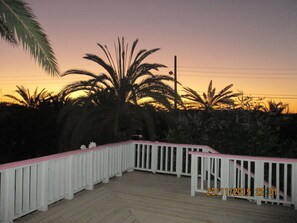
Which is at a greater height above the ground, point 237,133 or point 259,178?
point 237,133

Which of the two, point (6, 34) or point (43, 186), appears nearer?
point (43, 186)

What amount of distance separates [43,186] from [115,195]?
1.44 m

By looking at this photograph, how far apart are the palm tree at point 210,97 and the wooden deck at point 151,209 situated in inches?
376

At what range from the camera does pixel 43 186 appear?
340 cm

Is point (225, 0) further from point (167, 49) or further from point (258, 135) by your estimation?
point (258, 135)

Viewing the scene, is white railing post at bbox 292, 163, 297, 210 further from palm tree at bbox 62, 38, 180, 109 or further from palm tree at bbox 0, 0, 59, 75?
palm tree at bbox 0, 0, 59, 75

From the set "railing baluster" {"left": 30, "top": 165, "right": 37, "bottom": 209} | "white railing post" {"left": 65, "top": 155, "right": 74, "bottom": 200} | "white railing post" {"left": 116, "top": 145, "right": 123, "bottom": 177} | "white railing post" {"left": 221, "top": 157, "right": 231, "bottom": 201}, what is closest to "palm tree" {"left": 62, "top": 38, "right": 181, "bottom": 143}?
"white railing post" {"left": 116, "top": 145, "right": 123, "bottom": 177}

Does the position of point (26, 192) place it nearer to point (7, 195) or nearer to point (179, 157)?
point (7, 195)

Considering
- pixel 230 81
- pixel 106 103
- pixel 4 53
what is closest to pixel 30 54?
pixel 106 103

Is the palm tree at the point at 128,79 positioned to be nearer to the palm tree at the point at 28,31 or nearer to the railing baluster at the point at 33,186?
the palm tree at the point at 28,31

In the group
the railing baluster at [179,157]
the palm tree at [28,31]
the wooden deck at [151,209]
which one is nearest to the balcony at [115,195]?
the wooden deck at [151,209]

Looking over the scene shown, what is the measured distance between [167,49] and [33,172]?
6779mm

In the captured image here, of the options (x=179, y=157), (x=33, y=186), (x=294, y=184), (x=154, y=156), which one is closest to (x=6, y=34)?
(x=33, y=186)

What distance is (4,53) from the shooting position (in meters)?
7.89
